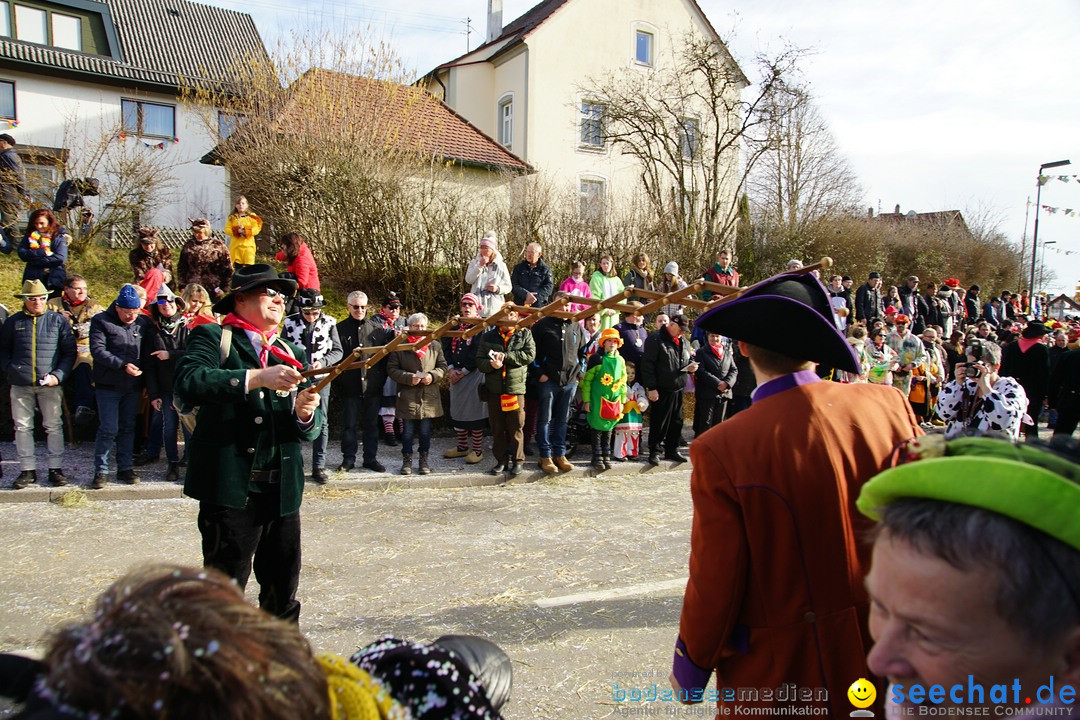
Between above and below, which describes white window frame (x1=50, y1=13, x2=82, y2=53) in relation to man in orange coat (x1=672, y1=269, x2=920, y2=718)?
above

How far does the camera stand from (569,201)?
17656 mm

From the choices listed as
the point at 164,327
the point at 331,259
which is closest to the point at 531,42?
the point at 331,259

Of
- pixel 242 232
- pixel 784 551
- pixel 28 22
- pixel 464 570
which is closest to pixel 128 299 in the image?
pixel 242 232

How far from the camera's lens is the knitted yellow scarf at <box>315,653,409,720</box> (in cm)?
132

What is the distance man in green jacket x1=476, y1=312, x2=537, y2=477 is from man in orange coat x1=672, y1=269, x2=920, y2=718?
23.0ft

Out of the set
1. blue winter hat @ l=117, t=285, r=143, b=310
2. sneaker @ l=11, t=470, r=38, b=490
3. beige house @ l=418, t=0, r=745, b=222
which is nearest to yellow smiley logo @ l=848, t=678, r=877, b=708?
sneaker @ l=11, t=470, r=38, b=490

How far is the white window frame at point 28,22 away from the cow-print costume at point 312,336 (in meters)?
27.6

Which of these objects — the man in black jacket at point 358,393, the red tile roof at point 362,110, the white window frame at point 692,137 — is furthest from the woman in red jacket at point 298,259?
the white window frame at point 692,137

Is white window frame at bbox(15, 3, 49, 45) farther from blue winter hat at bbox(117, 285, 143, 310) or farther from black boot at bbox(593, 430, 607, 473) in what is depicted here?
black boot at bbox(593, 430, 607, 473)

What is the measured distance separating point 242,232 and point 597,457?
6.77 metres

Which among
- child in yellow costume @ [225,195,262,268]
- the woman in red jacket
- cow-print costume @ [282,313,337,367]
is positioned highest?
child in yellow costume @ [225,195,262,268]

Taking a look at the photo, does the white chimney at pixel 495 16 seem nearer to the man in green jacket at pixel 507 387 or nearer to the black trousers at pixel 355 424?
the man in green jacket at pixel 507 387

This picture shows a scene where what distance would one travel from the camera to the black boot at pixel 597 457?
387 inches

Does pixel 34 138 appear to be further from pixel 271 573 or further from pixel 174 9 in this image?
pixel 271 573
